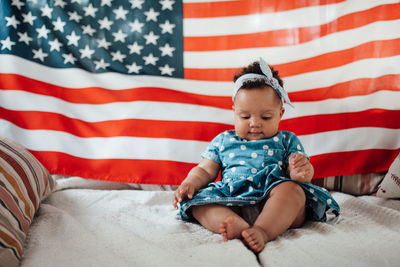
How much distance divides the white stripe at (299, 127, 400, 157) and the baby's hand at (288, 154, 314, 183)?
0.44 metres

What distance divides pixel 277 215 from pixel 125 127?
0.87 m

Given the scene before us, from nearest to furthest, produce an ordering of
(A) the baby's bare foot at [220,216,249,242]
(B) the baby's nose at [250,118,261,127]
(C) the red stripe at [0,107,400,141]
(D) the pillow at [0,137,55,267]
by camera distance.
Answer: (D) the pillow at [0,137,55,267]
(A) the baby's bare foot at [220,216,249,242]
(B) the baby's nose at [250,118,261,127]
(C) the red stripe at [0,107,400,141]

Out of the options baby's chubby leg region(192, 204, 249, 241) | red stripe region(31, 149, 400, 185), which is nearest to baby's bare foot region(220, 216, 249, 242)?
baby's chubby leg region(192, 204, 249, 241)

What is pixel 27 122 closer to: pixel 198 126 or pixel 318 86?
pixel 198 126

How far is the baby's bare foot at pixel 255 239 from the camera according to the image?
0.88m

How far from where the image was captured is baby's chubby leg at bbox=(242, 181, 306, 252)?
0.89 meters

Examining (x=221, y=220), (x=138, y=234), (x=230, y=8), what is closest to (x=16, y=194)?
(x=138, y=234)

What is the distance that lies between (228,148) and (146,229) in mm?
426

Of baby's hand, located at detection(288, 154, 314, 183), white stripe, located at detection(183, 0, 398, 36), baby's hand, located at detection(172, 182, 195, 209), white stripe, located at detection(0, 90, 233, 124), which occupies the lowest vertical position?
baby's hand, located at detection(172, 182, 195, 209)

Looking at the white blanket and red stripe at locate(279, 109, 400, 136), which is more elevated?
red stripe at locate(279, 109, 400, 136)

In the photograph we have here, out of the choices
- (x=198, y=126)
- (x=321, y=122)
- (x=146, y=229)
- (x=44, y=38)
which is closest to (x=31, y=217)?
(x=146, y=229)

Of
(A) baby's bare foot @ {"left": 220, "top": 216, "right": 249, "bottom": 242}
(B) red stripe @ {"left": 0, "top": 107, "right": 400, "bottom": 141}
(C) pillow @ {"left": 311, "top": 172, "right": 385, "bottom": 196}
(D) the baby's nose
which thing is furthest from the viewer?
(B) red stripe @ {"left": 0, "top": 107, "right": 400, "bottom": 141}

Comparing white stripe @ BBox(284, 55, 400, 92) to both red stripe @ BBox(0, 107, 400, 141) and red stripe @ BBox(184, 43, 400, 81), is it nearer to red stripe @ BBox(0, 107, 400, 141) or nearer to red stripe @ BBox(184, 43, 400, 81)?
red stripe @ BBox(184, 43, 400, 81)

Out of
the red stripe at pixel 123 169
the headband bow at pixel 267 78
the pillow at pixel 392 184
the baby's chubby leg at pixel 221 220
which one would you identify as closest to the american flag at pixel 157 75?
the red stripe at pixel 123 169
